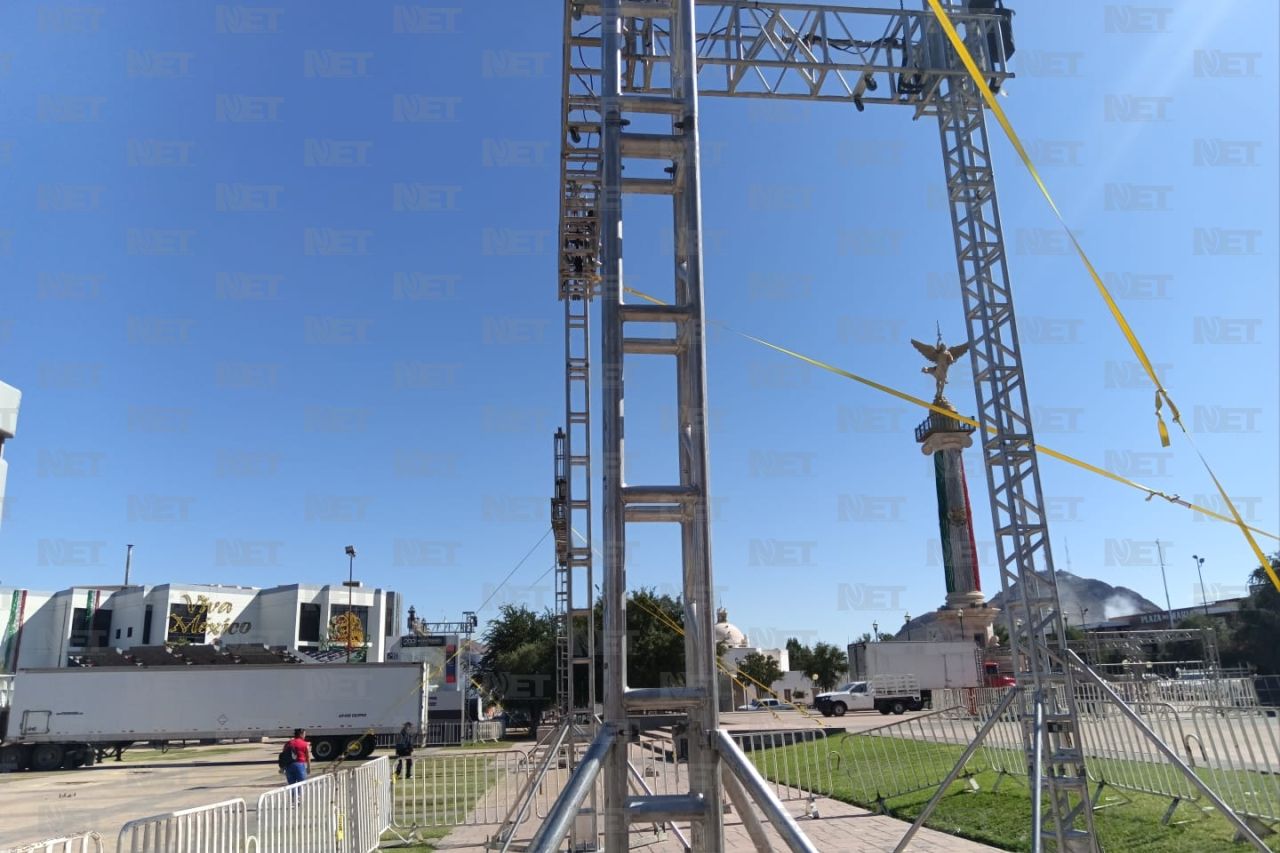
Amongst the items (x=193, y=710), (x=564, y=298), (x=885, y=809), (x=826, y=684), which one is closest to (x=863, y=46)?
(x=564, y=298)

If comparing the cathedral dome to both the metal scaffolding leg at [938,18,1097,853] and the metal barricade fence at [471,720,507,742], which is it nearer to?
the metal barricade fence at [471,720,507,742]

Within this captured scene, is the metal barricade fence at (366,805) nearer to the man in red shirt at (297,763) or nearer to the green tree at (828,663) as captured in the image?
the man in red shirt at (297,763)

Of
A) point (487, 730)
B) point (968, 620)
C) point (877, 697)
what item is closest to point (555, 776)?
point (487, 730)

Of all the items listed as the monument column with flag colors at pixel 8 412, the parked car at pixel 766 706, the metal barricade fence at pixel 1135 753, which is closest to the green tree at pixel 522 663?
the parked car at pixel 766 706

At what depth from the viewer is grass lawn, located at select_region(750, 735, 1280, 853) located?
8.58 m

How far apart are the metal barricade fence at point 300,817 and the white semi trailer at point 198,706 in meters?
18.1

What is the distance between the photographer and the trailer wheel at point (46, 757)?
2664 centimetres

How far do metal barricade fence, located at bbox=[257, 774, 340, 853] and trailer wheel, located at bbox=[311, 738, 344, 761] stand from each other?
63.6 ft

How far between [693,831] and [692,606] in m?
1.05

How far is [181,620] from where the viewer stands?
65062 millimetres

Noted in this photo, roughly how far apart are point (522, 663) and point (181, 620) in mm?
37324

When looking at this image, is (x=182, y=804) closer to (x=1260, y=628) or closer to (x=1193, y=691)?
(x=1193, y=691)

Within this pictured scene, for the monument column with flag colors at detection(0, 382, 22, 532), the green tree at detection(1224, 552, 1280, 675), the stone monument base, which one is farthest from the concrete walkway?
the green tree at detection(1224, 552, 1280, 675)

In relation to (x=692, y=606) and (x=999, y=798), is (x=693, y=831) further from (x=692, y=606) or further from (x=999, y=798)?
(x=999, y=798)
